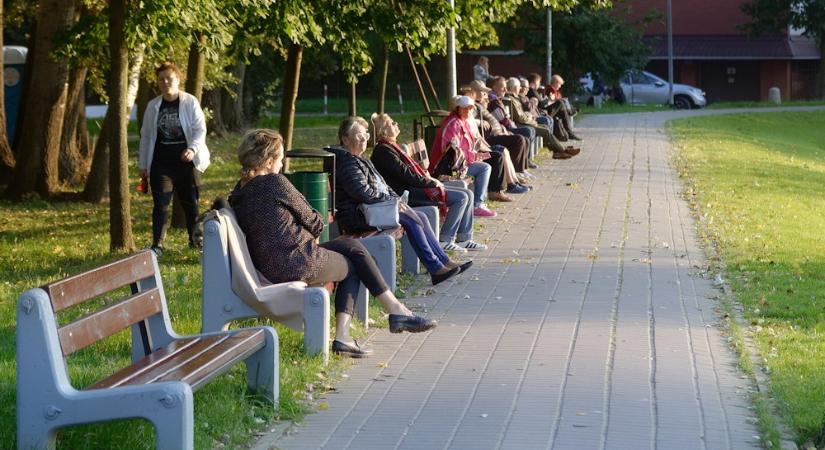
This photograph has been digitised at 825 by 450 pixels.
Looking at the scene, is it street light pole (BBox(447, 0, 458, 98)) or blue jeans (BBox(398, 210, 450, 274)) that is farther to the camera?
street light pole (BBox(447, 0, 458, 98))

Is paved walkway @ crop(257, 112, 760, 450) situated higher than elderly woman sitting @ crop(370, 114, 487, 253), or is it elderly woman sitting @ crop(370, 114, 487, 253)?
elderly woman sitting @ crop(370, 114, 487, 253)

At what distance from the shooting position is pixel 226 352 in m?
5.98

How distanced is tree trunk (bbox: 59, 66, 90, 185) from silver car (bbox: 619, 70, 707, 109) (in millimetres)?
34146

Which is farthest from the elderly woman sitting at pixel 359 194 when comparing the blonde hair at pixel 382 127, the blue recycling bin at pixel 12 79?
the blue recycling bin at pixel 12 79

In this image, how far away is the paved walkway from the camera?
244 inches

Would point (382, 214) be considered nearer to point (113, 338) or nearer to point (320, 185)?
point (320, 185)

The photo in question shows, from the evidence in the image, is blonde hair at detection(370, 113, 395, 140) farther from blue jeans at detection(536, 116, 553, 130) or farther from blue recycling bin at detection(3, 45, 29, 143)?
blue recycling bin at detection(3, 45, 29, 143)

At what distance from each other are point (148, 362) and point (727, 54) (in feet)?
194

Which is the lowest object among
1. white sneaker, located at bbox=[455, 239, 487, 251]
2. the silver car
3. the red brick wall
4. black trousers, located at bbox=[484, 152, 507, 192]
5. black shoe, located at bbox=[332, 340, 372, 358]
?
black shoe, located at bbox=[332, 340, 372, 358]

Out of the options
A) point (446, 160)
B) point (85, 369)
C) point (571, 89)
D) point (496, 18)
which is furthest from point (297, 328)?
point (571, 89)

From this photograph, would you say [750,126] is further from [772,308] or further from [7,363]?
[7,363]

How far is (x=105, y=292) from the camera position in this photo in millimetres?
5914

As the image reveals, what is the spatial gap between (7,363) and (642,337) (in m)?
3.76

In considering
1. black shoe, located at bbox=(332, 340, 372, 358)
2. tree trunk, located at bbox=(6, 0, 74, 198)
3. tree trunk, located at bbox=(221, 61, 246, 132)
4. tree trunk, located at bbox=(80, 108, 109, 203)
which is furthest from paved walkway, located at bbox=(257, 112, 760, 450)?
tree trunk, located at bbox=(221, 61, 246, 132)
